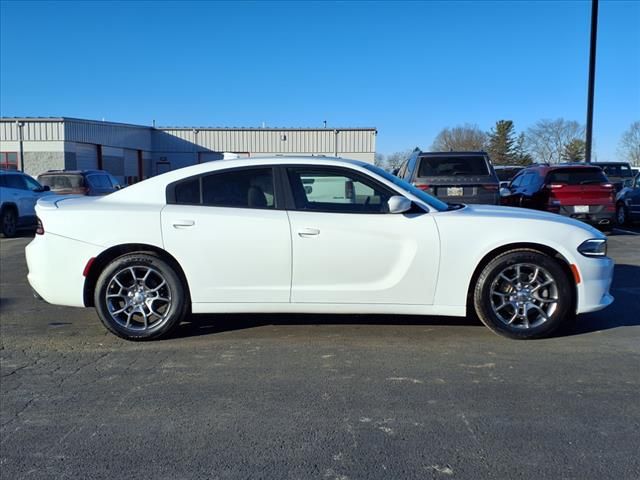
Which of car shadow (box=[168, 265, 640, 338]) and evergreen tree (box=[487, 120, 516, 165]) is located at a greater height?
evergreen tree (box=[487, 120, 516, 165])

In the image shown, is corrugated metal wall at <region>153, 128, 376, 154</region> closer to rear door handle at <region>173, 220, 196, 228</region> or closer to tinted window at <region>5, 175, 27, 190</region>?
tinted window at <region>5, 175, 27, 190</region>

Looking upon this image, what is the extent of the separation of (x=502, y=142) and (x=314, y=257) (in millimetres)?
77784

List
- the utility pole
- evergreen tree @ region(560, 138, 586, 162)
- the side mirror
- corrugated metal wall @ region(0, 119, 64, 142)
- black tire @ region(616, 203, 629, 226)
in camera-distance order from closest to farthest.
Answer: the side mirror → black tire @ region(616, 203, 629, 226) → the utility pole → corrugated metal wall @ region(0, 119, 64, 142) → evergreen tree @ region(560, 138, 586, 162)

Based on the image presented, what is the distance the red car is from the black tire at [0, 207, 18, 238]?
1171 cm

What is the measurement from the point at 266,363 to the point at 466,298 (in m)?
1.81

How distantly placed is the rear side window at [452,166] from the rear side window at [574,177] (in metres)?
2.63

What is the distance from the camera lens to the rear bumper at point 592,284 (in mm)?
4832

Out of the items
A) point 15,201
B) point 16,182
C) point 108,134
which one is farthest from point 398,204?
point 108,134

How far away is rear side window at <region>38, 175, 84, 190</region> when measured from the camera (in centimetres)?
1595

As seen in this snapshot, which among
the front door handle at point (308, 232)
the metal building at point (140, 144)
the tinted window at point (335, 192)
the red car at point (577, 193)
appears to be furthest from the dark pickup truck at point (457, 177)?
the metal building at point (140, 144)

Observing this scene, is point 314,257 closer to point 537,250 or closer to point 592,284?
point 537,250

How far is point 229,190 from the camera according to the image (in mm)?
5066

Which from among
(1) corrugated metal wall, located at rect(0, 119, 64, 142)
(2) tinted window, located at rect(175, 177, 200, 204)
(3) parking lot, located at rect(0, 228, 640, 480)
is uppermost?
(1) corrugated metal wall, located at rect(0, 119, 64, 142)

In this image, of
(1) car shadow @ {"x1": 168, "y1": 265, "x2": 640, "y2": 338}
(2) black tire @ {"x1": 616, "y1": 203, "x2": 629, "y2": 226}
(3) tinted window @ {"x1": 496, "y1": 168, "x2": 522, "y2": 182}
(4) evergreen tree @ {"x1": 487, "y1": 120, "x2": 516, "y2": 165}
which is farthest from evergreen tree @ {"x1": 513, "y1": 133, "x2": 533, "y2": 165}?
(1) car shadow @ {"x1": 168, "y1": 265, "x2": 640, "y2": 338}
